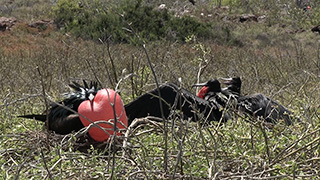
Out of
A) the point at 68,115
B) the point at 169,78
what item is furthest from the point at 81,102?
the point at 169,78

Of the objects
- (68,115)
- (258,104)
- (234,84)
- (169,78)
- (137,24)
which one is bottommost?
(137,24)

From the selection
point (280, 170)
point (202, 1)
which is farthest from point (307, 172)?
point (202, 1)

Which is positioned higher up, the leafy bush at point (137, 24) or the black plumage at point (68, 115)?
the black plumage at point (68, 115)

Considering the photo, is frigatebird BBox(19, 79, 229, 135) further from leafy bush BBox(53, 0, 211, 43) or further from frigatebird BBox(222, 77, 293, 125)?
leafy bush BBox(53, 0, 211, 43)

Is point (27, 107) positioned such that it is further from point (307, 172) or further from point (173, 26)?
point (173, 26)

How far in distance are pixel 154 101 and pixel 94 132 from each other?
1.93 feet

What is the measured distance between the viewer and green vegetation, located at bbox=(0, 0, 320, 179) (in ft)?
5.12

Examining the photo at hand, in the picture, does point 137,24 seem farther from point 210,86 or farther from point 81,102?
point 81,102

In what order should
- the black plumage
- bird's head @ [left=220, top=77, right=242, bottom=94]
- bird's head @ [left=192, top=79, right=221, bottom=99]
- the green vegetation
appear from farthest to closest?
bird's head @ [left=220, top=77, right=242, bottom=94], bird's head @ [left=192, top=79, right=221, bottom=99], the black plumage, the green vegetation

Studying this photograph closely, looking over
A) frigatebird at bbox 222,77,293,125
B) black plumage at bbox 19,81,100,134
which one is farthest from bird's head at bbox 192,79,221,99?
black plumage at bbox 19,81,100,134

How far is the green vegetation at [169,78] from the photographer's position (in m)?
1.56

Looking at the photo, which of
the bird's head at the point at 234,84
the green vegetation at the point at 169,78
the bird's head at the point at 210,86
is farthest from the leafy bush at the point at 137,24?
the bird's head at the point at 210,86

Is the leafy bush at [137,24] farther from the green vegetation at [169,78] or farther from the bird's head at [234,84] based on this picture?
the bird's head at [234,84]

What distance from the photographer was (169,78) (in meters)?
4.45
